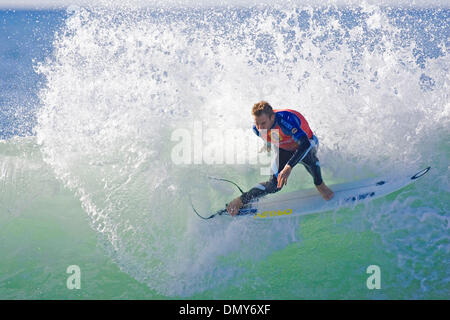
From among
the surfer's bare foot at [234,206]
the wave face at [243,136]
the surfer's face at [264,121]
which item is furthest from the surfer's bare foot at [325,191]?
the surfer's face at [264,121]

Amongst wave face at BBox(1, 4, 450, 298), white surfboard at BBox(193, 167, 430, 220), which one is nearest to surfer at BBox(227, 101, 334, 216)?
white surfboard at BBox(193, 167, 430, 220)

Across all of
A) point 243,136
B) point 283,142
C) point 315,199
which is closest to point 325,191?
point 315,199

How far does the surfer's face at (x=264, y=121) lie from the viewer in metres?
3.91

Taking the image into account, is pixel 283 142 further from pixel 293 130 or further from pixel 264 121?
pixel 264 121

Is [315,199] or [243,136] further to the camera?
[243,136]

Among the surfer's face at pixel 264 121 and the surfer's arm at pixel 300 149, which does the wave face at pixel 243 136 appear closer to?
the surfer's arm at pixel 300 149

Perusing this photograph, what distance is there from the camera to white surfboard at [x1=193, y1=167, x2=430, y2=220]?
16.0 ft

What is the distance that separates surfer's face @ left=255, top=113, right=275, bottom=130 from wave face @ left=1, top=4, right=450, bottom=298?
1.41m

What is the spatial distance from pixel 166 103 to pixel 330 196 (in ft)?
10.5

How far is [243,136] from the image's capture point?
6.46m

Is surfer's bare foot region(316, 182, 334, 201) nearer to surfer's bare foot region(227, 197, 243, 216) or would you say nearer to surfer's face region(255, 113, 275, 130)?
surfer's bare foot region(227, 197, 243, 216)

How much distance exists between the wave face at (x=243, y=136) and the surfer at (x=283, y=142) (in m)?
0.48

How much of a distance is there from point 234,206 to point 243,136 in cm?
206

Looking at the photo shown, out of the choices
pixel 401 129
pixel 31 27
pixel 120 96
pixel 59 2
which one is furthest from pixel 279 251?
pixel 59 2
